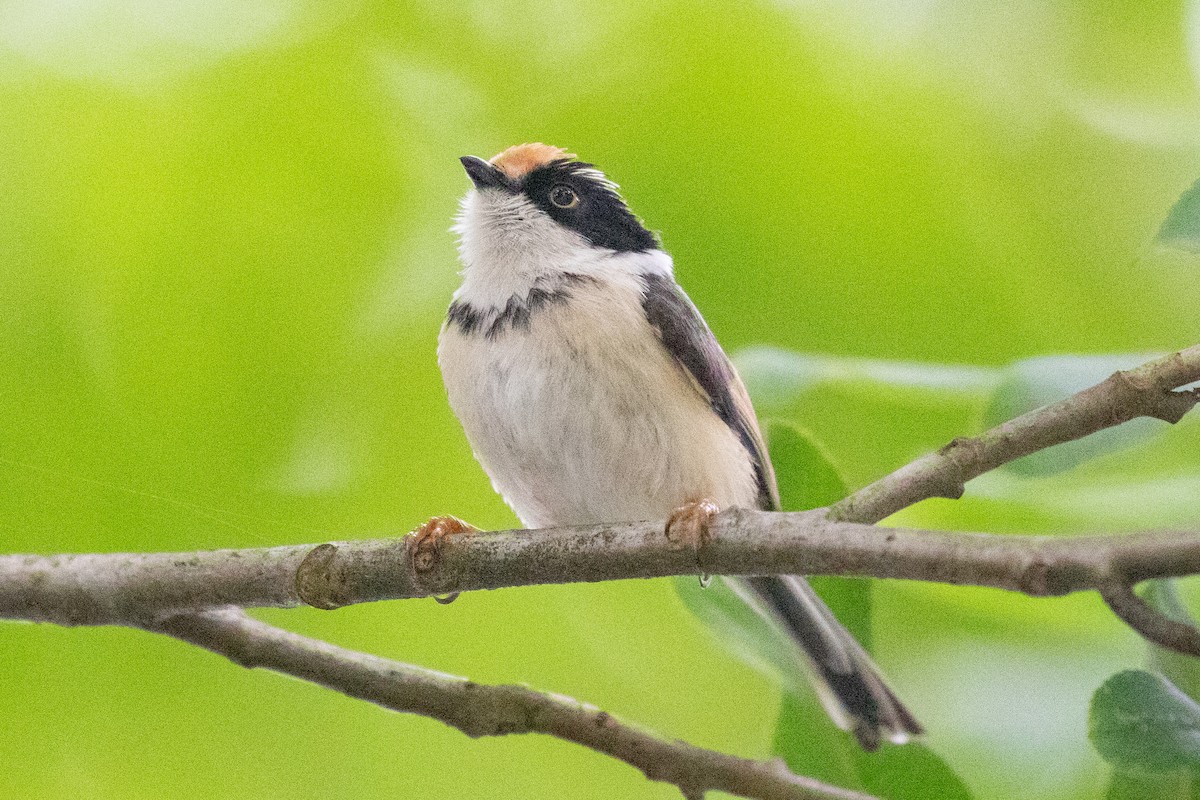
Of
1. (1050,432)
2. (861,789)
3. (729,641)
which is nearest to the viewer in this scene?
(1050,432)

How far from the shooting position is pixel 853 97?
1366mm

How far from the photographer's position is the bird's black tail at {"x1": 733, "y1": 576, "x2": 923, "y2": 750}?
3.99 feet

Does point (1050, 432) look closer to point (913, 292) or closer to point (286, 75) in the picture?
point (913, 292)

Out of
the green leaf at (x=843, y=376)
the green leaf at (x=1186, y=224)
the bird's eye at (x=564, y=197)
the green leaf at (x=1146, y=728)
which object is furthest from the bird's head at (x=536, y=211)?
the green leaf at (x=1146, y=728)

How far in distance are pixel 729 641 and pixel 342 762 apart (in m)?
0.54

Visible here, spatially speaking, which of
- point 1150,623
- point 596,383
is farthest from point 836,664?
point 1150,623

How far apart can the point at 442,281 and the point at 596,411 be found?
427 mm

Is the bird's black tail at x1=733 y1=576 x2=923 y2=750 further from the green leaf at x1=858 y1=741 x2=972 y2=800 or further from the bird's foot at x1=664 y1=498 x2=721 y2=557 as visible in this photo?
the bird's foot at x1=664 y1=498 x2=721 y2=557

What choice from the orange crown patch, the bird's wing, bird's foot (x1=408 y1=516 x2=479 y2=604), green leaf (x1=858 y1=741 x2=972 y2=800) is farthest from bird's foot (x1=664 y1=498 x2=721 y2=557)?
the orange crown patch

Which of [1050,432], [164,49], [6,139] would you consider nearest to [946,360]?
[1050,432]

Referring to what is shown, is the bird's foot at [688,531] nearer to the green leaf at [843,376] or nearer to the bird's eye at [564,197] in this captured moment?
the green leaf at [843,376]

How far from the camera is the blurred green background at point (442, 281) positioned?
1.23 metres

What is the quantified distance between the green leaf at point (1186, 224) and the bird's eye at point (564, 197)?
25.9 inches

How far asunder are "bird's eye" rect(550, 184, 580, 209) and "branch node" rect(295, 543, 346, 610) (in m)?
0.56
